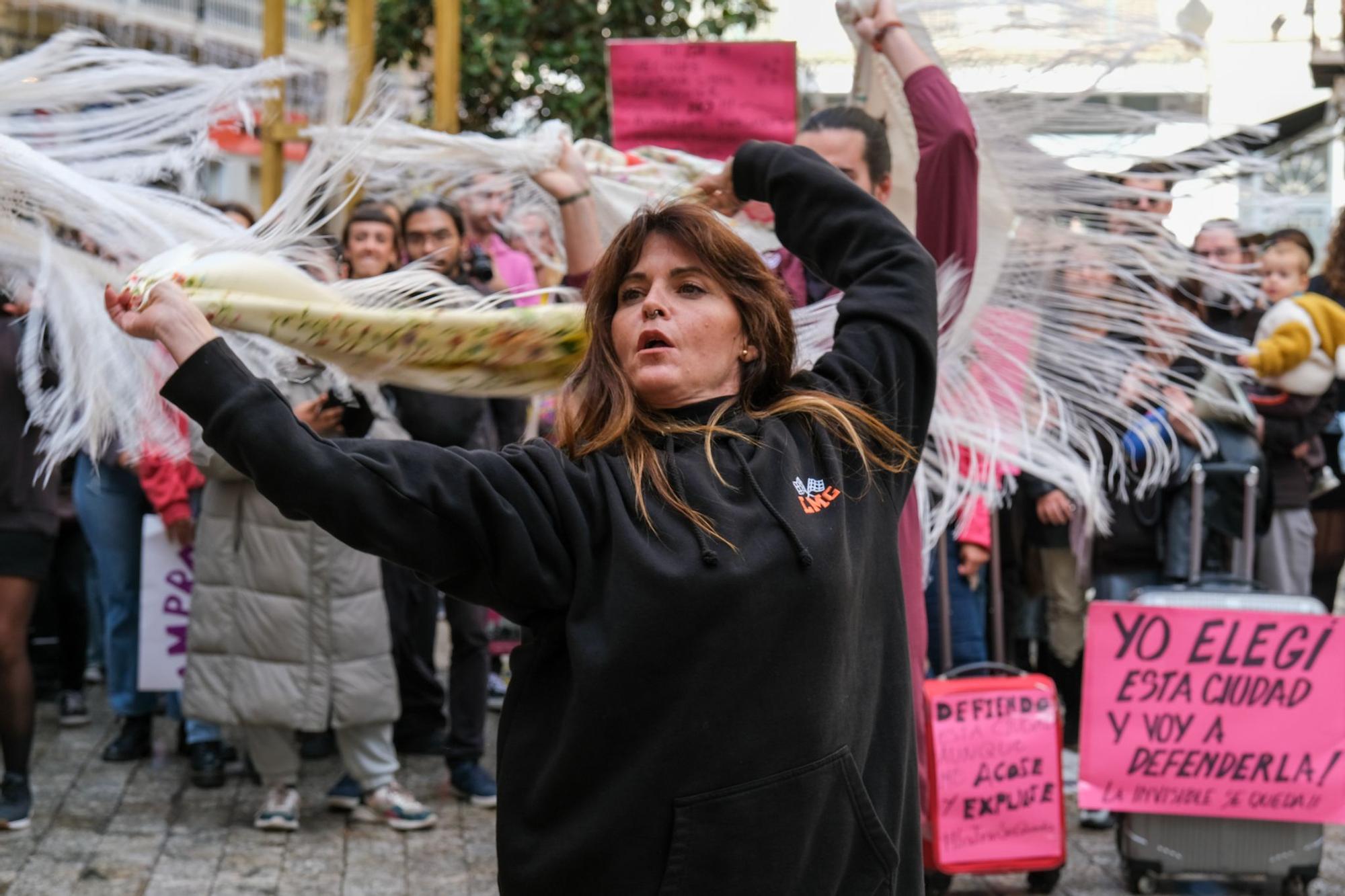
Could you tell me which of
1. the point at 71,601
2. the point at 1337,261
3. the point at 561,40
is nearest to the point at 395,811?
the point at 71,601

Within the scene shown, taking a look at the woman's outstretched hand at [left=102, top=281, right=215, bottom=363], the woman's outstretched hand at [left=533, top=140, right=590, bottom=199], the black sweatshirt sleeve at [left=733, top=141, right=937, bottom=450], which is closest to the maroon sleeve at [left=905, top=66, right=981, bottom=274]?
the black sweatshirt sleeve at [left=733, top=141, right=937, bottom=450]

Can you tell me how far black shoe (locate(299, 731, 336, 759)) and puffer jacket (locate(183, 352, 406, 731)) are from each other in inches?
40.5

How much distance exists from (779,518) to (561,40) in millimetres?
8098

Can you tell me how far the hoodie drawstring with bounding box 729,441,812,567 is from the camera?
6.73ft

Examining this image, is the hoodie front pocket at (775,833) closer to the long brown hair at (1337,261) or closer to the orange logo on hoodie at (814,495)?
the orange logo on hoodie at (814,495)

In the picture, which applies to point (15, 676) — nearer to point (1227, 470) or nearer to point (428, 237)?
point (428, 237)

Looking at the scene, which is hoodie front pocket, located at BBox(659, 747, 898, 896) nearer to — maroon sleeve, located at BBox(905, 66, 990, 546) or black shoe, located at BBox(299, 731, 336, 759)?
maroon sleeve, located at BBox(905, 66, 990, 546)

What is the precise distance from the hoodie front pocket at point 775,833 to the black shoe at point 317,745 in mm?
4114

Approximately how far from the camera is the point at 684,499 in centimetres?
207

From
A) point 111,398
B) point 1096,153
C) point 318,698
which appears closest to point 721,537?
point 111,398

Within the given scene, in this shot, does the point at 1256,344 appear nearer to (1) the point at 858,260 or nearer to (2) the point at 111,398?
(1) the point at 858,260

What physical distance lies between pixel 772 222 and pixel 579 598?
174 cm

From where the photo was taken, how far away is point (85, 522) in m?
5.67

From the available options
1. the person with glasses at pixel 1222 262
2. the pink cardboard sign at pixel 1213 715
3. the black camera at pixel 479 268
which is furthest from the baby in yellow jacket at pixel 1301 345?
the black camera at pixel 479 268
